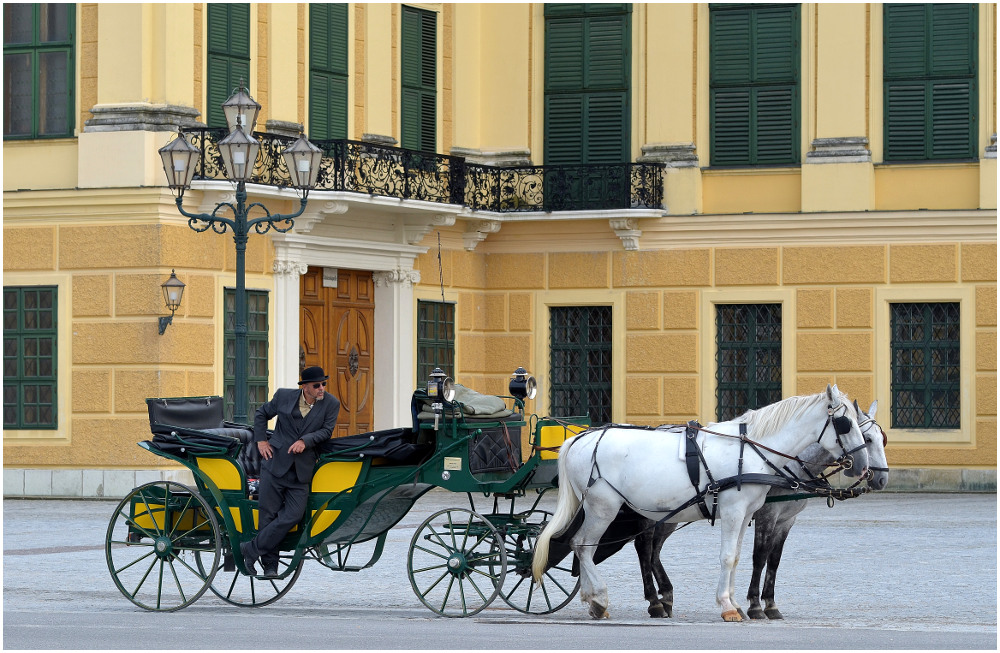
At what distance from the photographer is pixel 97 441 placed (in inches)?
872

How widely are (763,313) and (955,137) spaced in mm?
3548

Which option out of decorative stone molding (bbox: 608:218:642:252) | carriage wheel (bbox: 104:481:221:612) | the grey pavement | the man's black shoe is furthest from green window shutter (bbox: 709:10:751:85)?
the man's black shoe

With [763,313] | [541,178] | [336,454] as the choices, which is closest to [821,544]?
[336,454]

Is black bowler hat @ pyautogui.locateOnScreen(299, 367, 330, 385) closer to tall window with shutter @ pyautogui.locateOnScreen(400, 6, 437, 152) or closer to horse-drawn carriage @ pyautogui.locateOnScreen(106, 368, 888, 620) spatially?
horse-drawn carriage @ pyautogui.locateOnScreen(106, 368, 888, 620)

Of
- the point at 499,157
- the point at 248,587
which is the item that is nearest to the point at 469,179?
the point at 499,157

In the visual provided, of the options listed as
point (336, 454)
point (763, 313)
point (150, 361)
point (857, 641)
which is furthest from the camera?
point (763, 313)

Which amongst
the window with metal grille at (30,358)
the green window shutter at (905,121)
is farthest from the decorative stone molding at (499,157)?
the window with metal grille at (30,358)

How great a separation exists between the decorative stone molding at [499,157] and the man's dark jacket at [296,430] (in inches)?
560

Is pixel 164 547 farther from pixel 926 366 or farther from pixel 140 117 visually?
pixel 926 366

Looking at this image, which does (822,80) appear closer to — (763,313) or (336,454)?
(763,313)

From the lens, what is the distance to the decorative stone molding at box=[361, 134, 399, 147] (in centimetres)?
2441

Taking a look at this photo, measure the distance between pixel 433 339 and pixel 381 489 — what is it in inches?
533

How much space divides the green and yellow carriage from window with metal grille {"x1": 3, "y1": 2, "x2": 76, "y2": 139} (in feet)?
35.7

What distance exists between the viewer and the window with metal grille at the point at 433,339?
2538 cm
